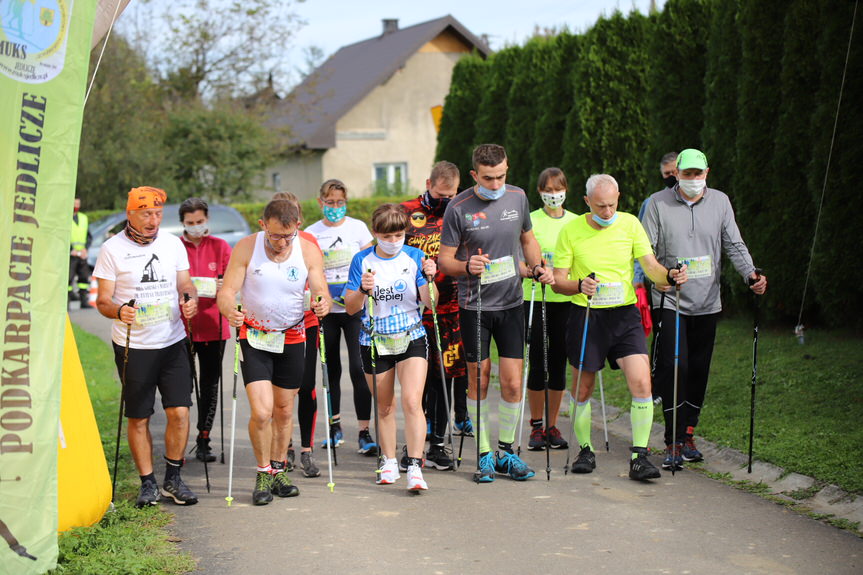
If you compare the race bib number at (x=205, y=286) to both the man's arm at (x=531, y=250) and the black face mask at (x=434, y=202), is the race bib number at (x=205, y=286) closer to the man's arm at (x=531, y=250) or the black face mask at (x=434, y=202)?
the black face mask at (x=434, y=202)

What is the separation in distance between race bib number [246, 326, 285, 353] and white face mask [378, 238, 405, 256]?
944 millimetres

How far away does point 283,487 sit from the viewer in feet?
26.2

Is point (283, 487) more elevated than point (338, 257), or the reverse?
point (338, 257)

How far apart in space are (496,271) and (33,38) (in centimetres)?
358

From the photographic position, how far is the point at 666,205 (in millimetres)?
8750

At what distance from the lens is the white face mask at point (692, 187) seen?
8.60 metres

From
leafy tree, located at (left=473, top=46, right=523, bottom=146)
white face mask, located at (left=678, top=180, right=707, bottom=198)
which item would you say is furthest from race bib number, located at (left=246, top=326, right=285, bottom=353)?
leafy tree, located at (left=473, top=46, right=523, bottom=146)

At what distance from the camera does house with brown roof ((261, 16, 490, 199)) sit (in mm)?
45844

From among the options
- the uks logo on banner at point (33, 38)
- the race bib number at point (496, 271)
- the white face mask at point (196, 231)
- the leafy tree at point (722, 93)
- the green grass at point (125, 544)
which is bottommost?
the green grass at point (125, 544)

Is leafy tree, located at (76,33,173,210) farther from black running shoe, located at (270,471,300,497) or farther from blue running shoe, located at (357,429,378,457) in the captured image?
black running shoe, located at (270,471,300,497)

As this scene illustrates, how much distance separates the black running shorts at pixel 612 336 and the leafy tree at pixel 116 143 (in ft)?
91.2

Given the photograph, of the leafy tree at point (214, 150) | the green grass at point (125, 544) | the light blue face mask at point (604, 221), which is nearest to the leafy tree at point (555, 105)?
the light blue face mask at point (604, 221)

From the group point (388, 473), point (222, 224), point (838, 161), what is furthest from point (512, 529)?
point (222, 224)

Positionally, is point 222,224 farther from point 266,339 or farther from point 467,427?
point 266,339
